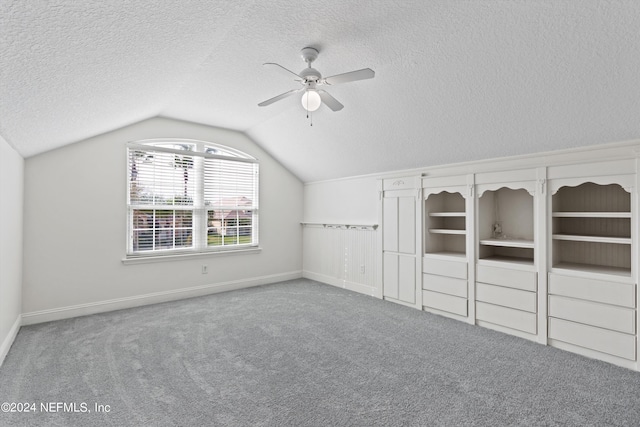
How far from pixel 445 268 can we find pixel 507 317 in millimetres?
830

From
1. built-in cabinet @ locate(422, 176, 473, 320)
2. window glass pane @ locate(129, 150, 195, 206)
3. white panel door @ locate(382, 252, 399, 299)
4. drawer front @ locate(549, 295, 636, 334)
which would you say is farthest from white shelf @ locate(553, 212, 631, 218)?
window glass pane @ locate(129, 150, 195, 206)

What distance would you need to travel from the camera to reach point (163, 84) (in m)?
2.97

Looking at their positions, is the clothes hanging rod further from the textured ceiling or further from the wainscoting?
the textured ceiling

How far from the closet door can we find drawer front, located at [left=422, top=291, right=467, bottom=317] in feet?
0.63

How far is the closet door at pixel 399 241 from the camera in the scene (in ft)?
14.2

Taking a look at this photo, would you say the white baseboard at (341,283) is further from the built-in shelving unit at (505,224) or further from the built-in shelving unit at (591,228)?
the built-in shelving unit at (591,228)

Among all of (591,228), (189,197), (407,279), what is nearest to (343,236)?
(407,279)

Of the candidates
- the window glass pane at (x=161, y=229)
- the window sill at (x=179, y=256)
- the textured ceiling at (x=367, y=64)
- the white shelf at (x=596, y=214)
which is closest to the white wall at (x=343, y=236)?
the window sill at (x=179, y=256)

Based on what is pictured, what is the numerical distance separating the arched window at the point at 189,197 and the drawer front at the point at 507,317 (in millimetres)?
3608

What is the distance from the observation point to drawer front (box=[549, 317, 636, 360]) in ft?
8.73

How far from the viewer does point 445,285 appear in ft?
13.0

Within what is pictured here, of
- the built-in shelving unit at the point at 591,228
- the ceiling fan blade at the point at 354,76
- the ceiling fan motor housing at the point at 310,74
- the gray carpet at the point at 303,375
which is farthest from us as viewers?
the built-in shelving unit at the point at 591,228

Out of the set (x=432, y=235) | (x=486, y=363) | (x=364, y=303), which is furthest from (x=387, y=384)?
(x=432, y=235)

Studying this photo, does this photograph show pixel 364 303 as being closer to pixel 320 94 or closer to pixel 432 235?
pixel 432 235
